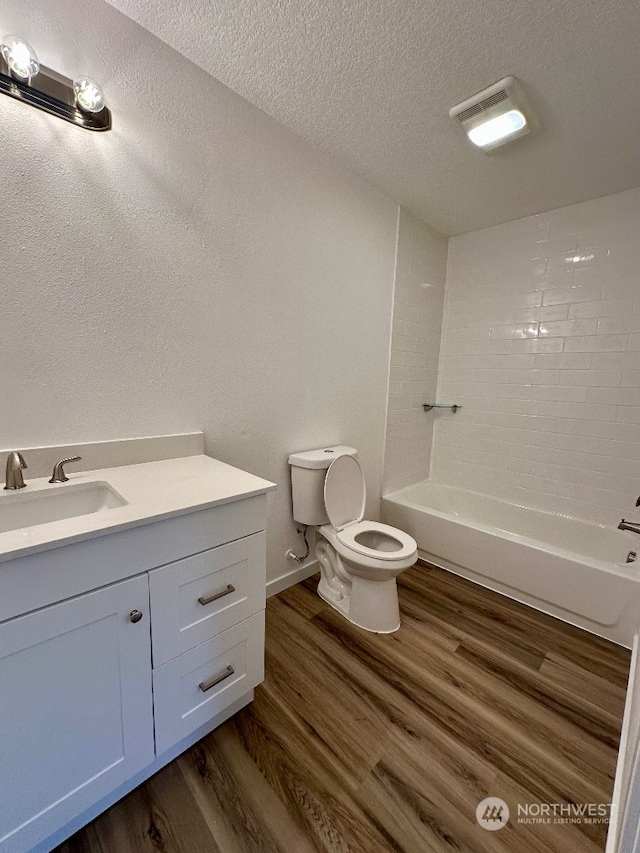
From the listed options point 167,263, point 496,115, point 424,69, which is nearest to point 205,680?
point 167,263

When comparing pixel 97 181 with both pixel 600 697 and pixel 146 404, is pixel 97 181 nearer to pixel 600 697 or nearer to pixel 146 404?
pixel 146 404

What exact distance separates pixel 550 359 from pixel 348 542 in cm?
185

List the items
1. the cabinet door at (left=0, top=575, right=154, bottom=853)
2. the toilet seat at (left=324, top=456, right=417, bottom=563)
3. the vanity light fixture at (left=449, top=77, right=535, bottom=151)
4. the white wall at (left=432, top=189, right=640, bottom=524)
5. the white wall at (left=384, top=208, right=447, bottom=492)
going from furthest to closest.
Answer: the white wall at (left=384, top=208, right=447, bottom=492) → the white wall at (left=432, top=189, right=640, bottom=524) → the toilet seat at (left=324, top=456, right=417, bottom=563) → the vanity light fixture at (left=449, top=77, right=535, bottom=151) → the cabinet door at (left=0, top=575, right=154, bottom=853)

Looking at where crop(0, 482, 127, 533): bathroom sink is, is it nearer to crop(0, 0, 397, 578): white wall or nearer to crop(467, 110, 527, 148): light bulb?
crop(0, 0, 397, 578): white wall

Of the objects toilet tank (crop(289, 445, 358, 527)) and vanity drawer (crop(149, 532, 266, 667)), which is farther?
toilet tank (crop(289, 445, 358, 527))

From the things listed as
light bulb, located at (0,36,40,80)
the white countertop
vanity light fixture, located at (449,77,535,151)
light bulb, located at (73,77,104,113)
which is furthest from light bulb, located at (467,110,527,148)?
the white countertop

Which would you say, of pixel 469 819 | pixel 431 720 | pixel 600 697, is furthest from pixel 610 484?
pixel 469 819

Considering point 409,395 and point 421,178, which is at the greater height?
point 421,178

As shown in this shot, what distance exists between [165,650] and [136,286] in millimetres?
1218

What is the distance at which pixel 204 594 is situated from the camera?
1.04 m

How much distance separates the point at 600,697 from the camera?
1.37 metres
